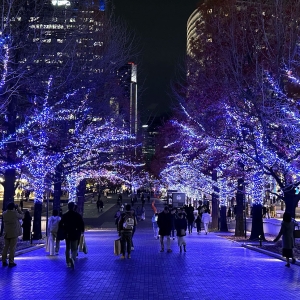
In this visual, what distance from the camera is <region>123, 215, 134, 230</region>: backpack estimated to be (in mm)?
18781

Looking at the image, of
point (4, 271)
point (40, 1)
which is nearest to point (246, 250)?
point (4, 271)

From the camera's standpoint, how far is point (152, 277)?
1422 centimetres

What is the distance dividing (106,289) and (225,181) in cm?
2938

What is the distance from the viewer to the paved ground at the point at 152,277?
11.7m

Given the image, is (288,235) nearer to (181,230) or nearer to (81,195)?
(181,230)

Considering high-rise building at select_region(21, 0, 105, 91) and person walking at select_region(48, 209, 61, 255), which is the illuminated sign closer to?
high-rise building at select_region(21, 0, 105, 91)

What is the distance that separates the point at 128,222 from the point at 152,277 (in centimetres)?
471

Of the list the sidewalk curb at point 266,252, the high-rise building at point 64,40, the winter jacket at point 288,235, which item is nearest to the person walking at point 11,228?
the high-rise building at point 64,40

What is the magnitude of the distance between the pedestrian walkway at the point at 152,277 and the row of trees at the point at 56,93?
16.2ft

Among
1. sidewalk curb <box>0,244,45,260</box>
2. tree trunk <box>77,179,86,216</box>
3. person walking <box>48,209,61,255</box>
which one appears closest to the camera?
person walking <box>48,209,61,255</box>

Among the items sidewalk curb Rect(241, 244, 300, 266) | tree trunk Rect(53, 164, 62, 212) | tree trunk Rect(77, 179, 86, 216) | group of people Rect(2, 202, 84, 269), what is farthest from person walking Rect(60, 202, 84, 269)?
tree trunk Rect(77, 179, 86, 216)

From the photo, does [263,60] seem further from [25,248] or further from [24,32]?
[25,248]

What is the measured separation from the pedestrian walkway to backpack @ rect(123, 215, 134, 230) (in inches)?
39.6

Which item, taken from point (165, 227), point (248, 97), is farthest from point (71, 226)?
point (248, 97)
